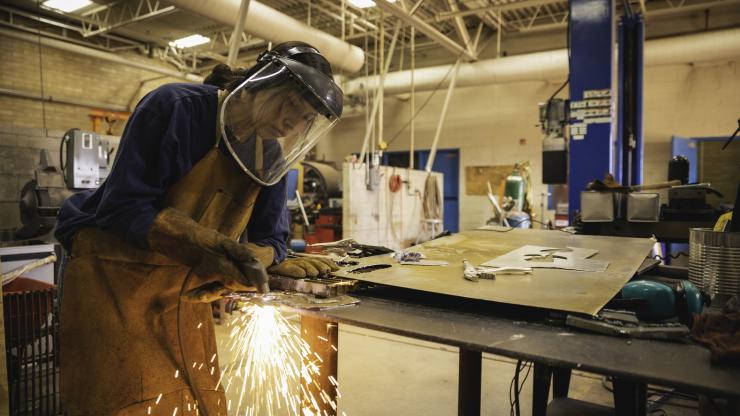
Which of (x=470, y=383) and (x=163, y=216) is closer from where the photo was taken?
(x=163, y=216)

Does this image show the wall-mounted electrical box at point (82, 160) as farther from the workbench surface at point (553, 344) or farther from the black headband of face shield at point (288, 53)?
the workbench surface at point (553, 344)

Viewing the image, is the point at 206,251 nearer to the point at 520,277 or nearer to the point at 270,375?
the point at 520,277

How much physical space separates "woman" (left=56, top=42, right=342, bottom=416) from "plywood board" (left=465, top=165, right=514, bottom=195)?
918 centimetres

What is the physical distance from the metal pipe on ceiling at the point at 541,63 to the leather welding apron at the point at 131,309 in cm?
770

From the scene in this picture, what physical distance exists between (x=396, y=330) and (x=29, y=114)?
1065cm

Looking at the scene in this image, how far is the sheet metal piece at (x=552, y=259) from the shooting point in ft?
Answer: 6.12

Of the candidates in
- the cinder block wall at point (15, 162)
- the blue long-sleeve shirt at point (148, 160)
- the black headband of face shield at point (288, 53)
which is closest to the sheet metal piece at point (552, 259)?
the black headband of face shield at point (288, 53)

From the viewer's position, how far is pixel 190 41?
9.61 m

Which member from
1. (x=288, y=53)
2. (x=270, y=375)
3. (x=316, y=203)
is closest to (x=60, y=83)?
(x=316, y=203)

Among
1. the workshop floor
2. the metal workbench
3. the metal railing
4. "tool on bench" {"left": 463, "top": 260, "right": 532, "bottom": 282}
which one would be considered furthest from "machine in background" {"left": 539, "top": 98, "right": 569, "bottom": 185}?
the metal railing

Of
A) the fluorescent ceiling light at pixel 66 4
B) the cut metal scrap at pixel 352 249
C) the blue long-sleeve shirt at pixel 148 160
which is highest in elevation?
the fluorescent ceiling light at pixel 66 4

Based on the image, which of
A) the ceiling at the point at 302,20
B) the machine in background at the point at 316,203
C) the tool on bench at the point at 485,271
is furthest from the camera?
the ceiling at the point at 302,20

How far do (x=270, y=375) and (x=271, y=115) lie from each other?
2.84 m

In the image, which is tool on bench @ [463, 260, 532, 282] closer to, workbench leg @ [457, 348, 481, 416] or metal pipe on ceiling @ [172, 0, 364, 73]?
workbench leg @ [457, 348, 481, 416]
